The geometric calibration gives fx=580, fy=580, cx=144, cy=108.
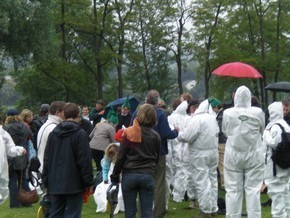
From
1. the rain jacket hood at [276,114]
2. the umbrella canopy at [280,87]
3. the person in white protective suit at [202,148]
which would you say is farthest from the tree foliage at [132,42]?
the rain jacket hood at [276,114]

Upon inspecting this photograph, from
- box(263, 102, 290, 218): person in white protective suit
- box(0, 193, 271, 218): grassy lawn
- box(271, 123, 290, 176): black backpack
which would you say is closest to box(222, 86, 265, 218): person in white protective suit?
box(263, 102, 290, 218): person in white protective suit

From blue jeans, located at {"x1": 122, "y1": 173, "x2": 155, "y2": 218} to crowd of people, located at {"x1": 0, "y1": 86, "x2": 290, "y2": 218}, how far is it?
0.01 metres

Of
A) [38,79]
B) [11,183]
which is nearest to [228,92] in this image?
[38,79]

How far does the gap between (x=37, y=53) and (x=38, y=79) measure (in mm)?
7363

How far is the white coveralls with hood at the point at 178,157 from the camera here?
35.3 ft

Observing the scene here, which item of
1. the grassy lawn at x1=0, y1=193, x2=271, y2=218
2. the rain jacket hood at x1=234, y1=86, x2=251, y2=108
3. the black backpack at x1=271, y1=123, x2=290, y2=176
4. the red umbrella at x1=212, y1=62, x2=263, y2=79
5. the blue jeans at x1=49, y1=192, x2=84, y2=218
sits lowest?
the grassy lawn at x1=0, y1=193, x2=271, y2=218

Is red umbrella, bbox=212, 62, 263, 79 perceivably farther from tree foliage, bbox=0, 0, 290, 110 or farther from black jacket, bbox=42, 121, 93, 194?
tree foliage, bbox=0, 0, 290, 110

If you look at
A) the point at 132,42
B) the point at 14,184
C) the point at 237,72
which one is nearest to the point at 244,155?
the point at 237,72

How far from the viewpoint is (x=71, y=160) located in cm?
704

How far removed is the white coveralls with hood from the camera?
424 inches

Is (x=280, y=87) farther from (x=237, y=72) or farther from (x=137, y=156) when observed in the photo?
(x=137, y=156)

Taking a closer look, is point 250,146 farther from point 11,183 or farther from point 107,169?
point 11,183

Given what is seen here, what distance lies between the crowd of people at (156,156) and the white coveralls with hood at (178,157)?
0.02 meters

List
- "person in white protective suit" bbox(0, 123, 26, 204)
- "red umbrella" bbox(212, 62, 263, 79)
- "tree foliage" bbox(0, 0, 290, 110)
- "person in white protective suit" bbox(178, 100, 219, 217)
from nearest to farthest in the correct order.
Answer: "person in white protective suit" bbox(0, 123, 26, 204)
"person in white protective suit" bbox(178, 100, 219, 217)
"red umbrella" bbox(212, 62, 263, 79)
"tree foliage" bbox(0, 0, 290, 110)
